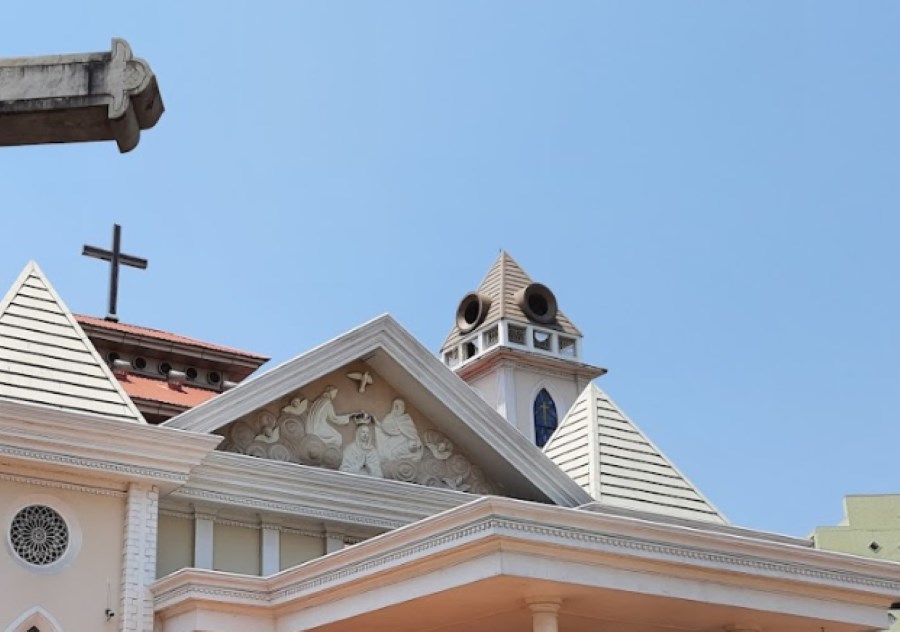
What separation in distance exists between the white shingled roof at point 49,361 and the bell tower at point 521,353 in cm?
2500

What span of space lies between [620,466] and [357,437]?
13.2 ft

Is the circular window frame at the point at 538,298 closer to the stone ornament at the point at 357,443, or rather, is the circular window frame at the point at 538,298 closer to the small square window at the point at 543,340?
the small square window at the point at 543,340

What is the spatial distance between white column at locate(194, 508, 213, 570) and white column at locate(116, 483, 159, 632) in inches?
24.3

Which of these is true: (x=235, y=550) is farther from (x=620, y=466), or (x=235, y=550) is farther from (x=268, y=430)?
(x=620, y=466)

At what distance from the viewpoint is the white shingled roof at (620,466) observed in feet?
62.7

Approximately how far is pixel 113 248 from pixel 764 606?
44.2 ft

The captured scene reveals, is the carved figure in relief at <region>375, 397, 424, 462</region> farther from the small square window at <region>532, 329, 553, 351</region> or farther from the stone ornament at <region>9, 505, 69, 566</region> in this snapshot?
the small square window at <region>532, 329, 553, 351</region>

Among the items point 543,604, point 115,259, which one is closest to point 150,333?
point 115,259

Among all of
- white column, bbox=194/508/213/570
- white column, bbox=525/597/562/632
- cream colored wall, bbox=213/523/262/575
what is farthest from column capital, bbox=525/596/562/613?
white column, bbox=194/508/213/570

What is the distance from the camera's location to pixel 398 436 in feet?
58.4

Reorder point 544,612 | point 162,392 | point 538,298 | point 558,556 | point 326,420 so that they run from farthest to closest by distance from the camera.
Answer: point 538,298 → point 162,392 → point 326,420 → point 544,612 → point 558,556

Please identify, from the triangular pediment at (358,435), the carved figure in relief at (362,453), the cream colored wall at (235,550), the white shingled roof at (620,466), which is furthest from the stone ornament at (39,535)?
the white shingled roof at (620,466)

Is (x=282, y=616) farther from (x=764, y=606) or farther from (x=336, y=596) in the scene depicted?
(x=764, y=606)

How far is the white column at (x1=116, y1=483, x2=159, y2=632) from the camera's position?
14961 mm
